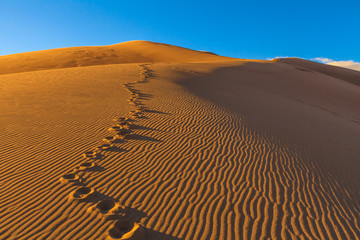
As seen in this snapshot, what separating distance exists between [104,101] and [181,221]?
24.1ft

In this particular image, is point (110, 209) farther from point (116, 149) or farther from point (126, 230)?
point (116, 149)

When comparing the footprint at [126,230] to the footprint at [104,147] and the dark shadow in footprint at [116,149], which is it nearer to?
the dark shadow in footprint at [116,149]

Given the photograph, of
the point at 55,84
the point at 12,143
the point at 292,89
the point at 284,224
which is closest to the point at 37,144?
the point at 12,143

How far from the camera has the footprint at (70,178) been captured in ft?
14.0

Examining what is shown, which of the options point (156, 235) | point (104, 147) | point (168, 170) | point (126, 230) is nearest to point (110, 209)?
point (126, 230)

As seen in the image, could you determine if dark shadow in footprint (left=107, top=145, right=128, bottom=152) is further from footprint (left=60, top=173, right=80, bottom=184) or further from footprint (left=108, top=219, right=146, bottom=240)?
footprint (left=108, top=219, right=146, bottom=240)

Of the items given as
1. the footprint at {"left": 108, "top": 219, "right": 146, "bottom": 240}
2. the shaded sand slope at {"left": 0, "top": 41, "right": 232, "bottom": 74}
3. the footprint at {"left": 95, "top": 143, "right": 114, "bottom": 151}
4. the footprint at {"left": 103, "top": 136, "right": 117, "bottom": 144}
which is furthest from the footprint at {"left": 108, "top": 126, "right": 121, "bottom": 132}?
the shaded sand slope at {"left": 0, "top": 41, "right": 232, "bottom": 74}

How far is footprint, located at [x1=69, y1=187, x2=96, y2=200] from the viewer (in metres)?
3.86

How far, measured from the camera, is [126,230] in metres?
3.31

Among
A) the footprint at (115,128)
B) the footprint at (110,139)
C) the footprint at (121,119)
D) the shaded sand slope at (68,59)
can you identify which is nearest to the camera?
the footprint at (110,139)

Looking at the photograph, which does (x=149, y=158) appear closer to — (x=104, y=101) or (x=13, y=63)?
(x=104, y=101)

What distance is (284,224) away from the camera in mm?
3645

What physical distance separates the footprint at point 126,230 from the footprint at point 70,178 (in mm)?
1428

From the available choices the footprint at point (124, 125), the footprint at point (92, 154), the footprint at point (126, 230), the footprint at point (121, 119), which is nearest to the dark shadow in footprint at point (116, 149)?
the footprint at point (92, 154)
